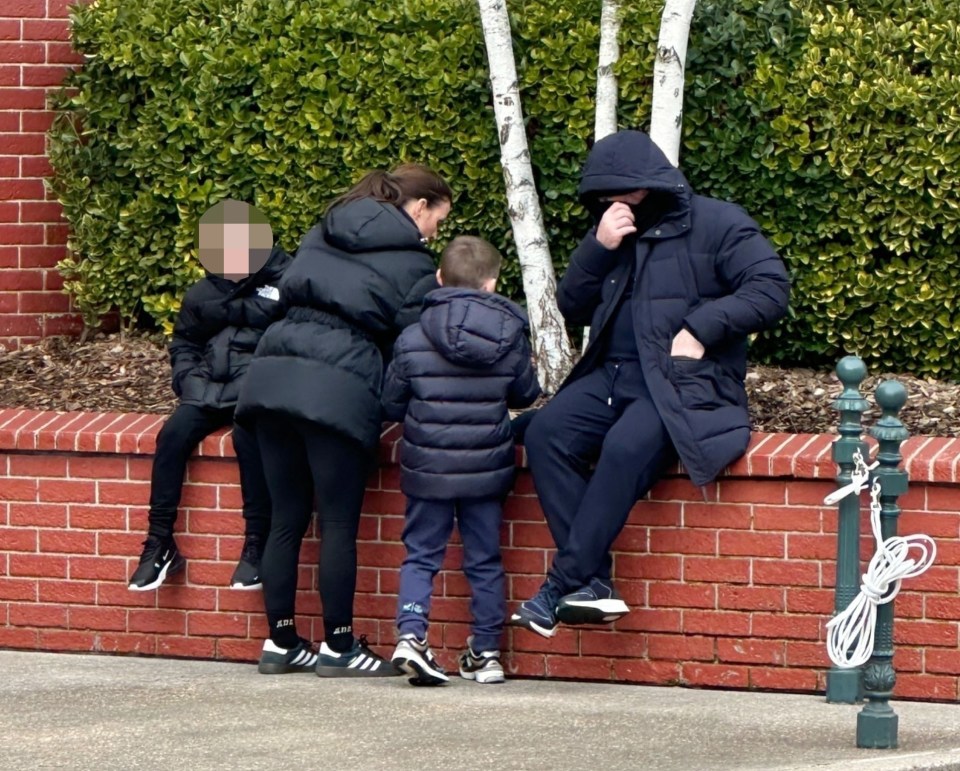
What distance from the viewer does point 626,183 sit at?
6.15 metres

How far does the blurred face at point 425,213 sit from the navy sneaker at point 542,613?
1.36 metres

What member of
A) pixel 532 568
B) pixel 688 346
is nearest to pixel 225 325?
pixel 532 568

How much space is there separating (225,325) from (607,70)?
7.19ft

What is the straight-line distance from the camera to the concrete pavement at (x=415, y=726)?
5.39 meters

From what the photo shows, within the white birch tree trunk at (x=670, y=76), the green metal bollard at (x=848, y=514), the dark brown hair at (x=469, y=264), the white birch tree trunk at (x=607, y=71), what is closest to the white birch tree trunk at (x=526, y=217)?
the white birch tree trunk at (x=607, y=71)

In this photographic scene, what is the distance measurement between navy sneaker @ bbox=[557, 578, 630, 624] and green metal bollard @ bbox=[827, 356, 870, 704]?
75cm

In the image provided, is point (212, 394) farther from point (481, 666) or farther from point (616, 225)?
point (616, 225)

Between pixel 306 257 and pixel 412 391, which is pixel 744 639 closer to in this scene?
pixel 412 391

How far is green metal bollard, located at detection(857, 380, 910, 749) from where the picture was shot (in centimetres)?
540

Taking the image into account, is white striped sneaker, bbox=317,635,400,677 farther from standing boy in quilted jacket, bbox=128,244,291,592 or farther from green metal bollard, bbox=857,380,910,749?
green metal bollard, bbox=857,380,910,749

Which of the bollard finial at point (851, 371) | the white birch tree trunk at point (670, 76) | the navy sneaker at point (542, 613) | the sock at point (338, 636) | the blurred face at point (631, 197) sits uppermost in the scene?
the white birch tree trunk at point (670, 76)

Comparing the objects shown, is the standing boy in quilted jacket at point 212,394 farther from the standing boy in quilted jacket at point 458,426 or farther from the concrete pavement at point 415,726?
the standing boy in quilted jacket at point 458,426

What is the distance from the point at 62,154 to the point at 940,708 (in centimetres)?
493

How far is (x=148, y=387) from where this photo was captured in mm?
8281
